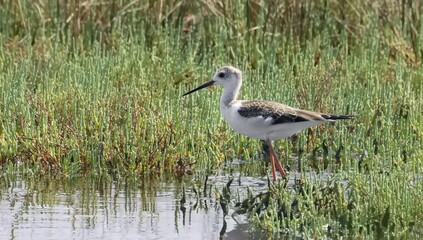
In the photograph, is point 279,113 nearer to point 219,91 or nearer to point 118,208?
point 118,208

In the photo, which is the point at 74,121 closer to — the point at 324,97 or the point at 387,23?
the point at 324,97

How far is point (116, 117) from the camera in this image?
977 cm

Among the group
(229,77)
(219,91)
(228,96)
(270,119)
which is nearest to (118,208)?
(270,119)

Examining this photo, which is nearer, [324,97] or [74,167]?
[74,167]

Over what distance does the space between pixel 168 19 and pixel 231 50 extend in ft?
4.76

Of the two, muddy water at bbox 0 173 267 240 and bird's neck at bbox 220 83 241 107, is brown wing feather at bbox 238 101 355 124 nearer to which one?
bird's neck at bbox 220 83 241 107

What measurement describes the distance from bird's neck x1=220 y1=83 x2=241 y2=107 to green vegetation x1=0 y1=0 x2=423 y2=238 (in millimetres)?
478

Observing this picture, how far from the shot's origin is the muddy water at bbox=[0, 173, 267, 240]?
7219 mm

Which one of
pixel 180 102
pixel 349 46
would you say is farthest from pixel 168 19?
pixel 180 102

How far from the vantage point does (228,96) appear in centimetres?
955

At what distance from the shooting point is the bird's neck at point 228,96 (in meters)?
9.47

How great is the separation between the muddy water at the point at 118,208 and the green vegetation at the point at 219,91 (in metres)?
0.29

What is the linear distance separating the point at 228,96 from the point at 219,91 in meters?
2.13

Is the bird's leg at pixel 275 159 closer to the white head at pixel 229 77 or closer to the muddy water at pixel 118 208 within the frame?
the muddy water at pixel 118 208
